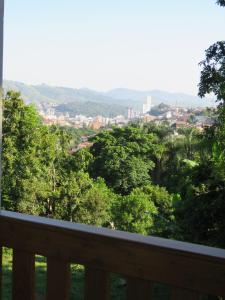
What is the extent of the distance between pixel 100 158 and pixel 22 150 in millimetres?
2453

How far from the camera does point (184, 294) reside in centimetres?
73

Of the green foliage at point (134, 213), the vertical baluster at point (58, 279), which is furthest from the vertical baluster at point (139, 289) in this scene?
the green foliage at point (134, 213)

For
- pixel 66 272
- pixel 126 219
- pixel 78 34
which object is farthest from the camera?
pixel 78 34

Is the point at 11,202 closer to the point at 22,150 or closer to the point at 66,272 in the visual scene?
the point at 22,150

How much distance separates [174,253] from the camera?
29.0 inches

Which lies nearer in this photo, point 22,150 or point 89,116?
point 22,150

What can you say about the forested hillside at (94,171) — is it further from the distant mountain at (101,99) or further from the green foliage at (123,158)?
the distant mountain at (101,99)

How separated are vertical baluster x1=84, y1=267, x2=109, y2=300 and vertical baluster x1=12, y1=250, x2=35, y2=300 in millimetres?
134

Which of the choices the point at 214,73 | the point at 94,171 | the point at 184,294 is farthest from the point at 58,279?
the point at 94,171

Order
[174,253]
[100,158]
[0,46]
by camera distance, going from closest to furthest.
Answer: [174,253] → [0,46] → [100,158]

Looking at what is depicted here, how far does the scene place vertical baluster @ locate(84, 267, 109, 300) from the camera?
0.80 m

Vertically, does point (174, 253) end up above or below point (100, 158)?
above

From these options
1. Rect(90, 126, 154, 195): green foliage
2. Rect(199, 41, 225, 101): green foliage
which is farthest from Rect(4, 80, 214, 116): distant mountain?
Rect(199, 41, 225, 101): green foliage

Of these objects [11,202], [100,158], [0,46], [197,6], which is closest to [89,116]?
[100,158]
